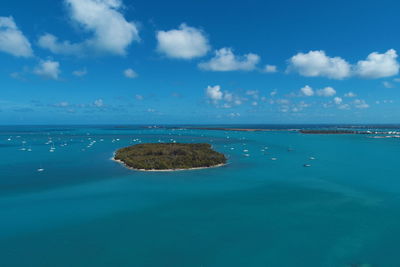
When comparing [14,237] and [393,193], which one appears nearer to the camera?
[14,237]

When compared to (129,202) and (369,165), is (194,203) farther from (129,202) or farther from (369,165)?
(369,165)

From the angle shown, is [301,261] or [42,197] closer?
[301,261]

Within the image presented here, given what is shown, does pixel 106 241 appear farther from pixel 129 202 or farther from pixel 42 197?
pixel 42 197

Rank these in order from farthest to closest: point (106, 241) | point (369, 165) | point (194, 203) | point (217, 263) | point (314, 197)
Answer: point (369, 165)
point (314, 197)
point (194, 203)
point (106, 241)
point (217, 263)

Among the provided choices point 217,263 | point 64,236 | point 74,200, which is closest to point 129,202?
point 74,200

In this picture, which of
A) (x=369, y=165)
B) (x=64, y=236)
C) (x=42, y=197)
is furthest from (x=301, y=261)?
(x=369, y=165)

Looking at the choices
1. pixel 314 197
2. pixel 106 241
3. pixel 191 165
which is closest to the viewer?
pixel 106 241
